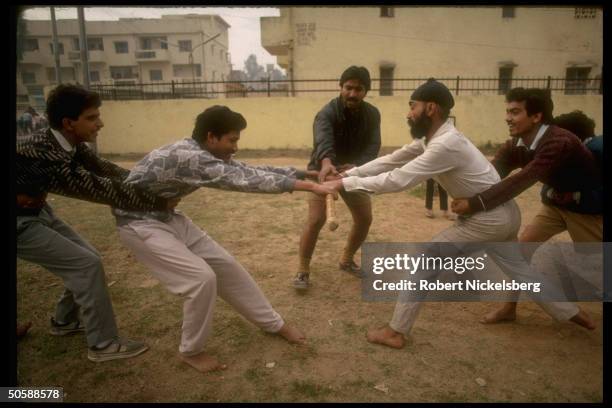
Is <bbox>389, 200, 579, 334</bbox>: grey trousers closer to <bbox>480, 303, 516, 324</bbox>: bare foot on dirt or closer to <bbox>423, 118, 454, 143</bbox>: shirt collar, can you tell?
<bbox>480, 303, 516, 324</bbox>: bare foot on dirt

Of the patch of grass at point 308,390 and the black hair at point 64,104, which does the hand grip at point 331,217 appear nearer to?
the patch of grass at point 308,390

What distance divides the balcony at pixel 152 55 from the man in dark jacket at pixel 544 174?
45.0 meters

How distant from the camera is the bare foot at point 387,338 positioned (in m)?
3.07

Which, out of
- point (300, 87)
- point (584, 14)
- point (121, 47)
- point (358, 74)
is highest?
point (121, 47)

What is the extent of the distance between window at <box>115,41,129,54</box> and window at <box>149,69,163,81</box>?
330 centimetres

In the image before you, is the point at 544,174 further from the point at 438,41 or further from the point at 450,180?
the point at 438,41

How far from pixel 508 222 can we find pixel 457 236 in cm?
36

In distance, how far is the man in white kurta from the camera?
2893mm

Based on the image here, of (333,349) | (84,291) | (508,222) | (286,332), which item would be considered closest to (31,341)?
(84,291)

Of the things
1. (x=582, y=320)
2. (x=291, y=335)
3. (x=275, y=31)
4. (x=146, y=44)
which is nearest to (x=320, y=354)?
(x=291, y=335)

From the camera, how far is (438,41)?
770 inches

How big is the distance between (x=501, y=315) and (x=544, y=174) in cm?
123

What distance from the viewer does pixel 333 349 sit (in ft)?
10.2

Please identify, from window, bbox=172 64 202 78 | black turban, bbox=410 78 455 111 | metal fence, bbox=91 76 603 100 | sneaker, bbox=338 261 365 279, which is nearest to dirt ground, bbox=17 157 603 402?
sneaker, bbox=338 261 365 279
